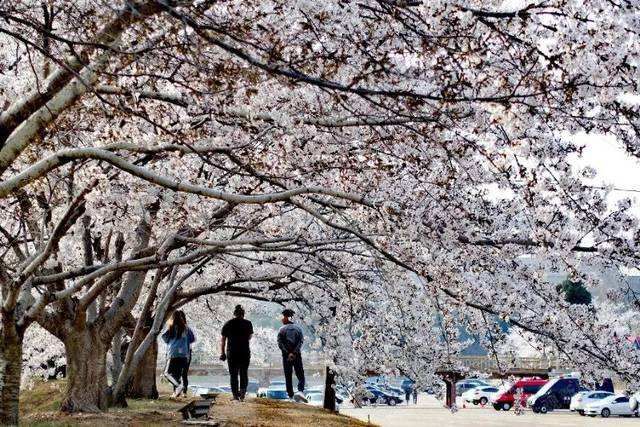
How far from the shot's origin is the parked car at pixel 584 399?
157 ft

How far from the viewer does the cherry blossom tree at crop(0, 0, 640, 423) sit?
768 cm

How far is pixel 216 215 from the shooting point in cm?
1324

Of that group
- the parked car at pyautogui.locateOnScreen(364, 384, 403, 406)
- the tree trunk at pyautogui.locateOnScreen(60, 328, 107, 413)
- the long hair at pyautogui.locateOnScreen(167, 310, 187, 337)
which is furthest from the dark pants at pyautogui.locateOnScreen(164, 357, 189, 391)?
the parked car at pyautogui.locateOnScreen(364, 384, 403, 406)

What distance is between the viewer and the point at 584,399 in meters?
48.5

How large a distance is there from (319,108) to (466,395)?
52241mm

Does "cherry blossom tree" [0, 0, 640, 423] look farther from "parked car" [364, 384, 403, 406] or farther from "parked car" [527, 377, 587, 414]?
"parked car" [364, 384, 403, 406]

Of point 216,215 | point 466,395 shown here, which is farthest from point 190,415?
point 466,395

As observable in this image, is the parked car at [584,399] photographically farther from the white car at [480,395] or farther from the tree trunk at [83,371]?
the tree trunk at [83,371]

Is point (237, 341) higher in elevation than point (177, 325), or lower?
lower

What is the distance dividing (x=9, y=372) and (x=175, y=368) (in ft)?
18.8

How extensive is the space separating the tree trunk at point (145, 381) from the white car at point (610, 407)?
28855mm

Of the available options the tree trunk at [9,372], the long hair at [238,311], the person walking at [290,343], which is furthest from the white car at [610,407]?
the tree trunk at [9,372]

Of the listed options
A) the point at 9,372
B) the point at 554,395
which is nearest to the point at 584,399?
the point at 554,395

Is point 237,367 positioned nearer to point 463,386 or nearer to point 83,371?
point 83,371
